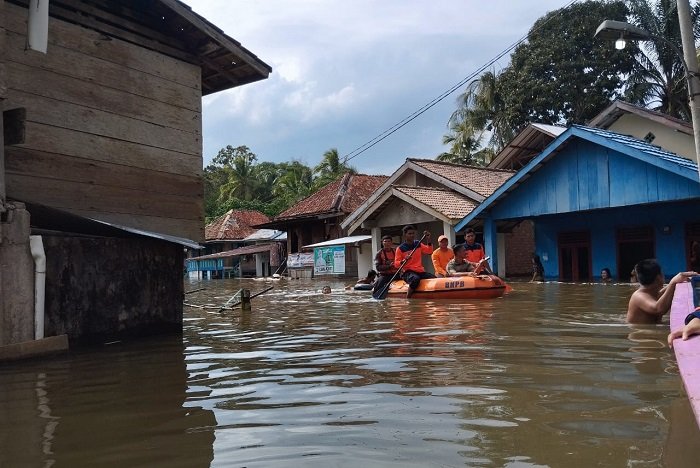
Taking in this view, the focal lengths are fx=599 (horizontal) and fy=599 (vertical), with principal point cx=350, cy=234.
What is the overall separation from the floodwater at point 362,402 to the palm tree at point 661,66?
82.9 ft

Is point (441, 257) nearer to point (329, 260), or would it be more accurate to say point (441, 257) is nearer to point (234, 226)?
point (329, 260)

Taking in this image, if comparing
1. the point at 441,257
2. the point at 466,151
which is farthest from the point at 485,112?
the point at 441,257

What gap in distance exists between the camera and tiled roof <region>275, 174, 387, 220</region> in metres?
29.9

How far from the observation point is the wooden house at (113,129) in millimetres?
6516

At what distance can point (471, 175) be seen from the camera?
2453 centimetres

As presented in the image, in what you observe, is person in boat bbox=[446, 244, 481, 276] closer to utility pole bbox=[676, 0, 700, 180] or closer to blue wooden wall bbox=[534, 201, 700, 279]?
utility pole bbox=[676, 0, 700, 180]

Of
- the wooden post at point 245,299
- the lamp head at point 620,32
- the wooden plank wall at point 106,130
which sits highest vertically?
the lamp head at point 620,32

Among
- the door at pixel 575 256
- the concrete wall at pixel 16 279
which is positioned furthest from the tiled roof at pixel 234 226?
the concrete wall at pixel 16 279

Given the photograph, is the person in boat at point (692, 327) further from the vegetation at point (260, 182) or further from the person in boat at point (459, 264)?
the vegetation at point (260, 182)

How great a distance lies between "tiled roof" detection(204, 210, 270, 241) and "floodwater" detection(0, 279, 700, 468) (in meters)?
36.2

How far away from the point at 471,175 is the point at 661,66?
12.1 m

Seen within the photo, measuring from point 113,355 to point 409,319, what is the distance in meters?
4.29

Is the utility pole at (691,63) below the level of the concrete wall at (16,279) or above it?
above

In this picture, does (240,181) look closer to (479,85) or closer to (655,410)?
(479,85)
